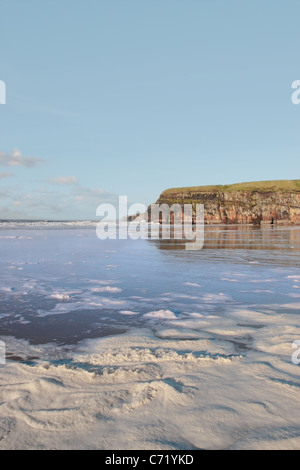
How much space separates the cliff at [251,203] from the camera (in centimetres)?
7044

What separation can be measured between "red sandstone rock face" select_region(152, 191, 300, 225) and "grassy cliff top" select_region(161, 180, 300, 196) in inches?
171

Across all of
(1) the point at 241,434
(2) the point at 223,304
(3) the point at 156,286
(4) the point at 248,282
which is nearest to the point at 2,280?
(3) the point at 156,286

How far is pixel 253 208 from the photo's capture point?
2840 inches

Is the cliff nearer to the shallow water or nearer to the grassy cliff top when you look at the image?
the grassy cliff top

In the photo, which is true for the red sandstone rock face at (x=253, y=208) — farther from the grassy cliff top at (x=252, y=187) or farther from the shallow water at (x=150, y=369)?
the shallow water at (x=150, y=369)

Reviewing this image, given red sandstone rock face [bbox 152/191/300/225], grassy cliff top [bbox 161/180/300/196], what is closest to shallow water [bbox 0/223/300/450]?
red sandstone rock face [bbox 152/191/300/225]

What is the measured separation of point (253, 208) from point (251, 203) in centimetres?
330

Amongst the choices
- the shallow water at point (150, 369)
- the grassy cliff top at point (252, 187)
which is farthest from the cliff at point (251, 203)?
the shallow water at point (150, 369)

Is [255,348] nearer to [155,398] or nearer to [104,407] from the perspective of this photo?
[155,398]

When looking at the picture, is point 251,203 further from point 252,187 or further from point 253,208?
point 252,187

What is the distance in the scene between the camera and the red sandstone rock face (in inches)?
2761

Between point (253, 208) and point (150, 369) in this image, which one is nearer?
point (150, 369)

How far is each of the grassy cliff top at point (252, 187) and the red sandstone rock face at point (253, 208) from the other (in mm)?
4351

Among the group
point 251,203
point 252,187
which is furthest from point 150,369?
point 252,187
